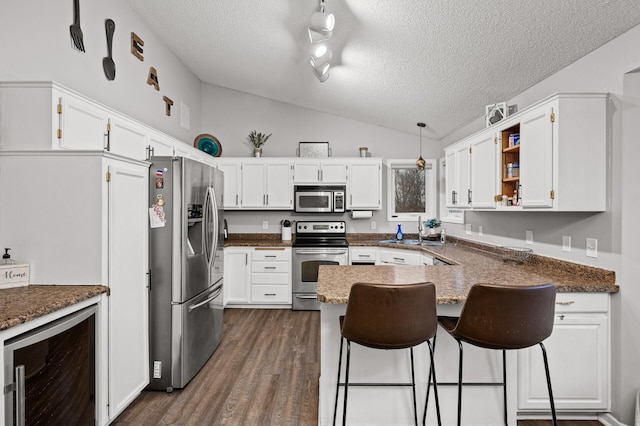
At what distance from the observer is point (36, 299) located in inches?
61.7

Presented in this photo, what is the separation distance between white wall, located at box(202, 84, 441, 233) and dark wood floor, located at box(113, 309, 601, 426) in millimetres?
2117

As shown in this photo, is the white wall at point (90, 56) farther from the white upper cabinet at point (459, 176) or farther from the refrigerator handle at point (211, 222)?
the white upper cabinet at point (459, 176)

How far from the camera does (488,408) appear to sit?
1.93 meters

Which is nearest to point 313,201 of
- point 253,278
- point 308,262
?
point 308,262

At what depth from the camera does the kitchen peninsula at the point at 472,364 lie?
190 cm

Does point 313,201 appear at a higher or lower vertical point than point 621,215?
higher

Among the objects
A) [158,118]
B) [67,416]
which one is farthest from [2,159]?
[158,118]

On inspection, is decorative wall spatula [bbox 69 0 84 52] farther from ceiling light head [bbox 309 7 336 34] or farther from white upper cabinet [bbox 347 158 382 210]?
white upper cabinet [bbox 347 158 382 210]

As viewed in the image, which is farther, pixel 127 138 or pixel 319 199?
pixel 319 199

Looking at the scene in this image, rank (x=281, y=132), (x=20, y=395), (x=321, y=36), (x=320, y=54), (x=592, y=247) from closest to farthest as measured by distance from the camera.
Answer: (x=20, y=395) < (x=592, y=247) < (x=321, y=36) < (x=320, y=54) < (x=281, y=132)

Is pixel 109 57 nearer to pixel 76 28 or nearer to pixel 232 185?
pixel 76 28

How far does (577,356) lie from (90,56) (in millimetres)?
4084

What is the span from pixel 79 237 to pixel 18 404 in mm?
838

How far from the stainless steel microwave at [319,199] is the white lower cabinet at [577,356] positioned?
3.07 meters
